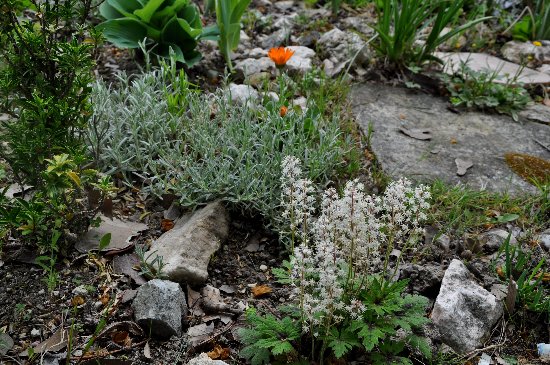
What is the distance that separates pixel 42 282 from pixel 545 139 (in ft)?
10.7

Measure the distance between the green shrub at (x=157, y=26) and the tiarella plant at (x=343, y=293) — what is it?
2.23 metres

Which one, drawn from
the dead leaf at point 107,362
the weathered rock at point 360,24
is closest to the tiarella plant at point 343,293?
the dead leaf at point 107,362

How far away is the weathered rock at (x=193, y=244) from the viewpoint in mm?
2803

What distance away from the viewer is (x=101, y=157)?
11.1 ft

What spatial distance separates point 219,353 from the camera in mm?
2514

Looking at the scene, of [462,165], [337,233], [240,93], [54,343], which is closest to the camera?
[337,233]

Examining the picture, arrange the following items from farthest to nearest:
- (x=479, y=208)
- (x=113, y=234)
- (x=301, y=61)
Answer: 1. (x=301, y=61)
2. (x=479, y=208)
3. (x=113, y=234)

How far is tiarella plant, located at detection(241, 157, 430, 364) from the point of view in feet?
7.04

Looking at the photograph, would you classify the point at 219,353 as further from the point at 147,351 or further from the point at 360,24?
the point at 360,24

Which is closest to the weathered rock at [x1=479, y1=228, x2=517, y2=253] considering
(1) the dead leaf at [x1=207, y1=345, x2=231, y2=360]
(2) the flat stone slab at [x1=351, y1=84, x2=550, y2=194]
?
(2) the flat stone slab at [x1=351, y1=84, x2=550, y2=194]

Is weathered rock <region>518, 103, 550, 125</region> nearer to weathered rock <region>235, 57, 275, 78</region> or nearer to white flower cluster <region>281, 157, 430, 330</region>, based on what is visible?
weathered rock <region>235, 57, 275, 78</region>

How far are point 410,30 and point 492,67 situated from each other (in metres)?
0.89

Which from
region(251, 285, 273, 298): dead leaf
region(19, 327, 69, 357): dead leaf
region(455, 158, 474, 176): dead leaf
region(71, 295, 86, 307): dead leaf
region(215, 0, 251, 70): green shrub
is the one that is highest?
region(215, 0, 251, 70): green shrub

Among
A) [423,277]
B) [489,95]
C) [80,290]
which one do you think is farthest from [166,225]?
[489,95]
